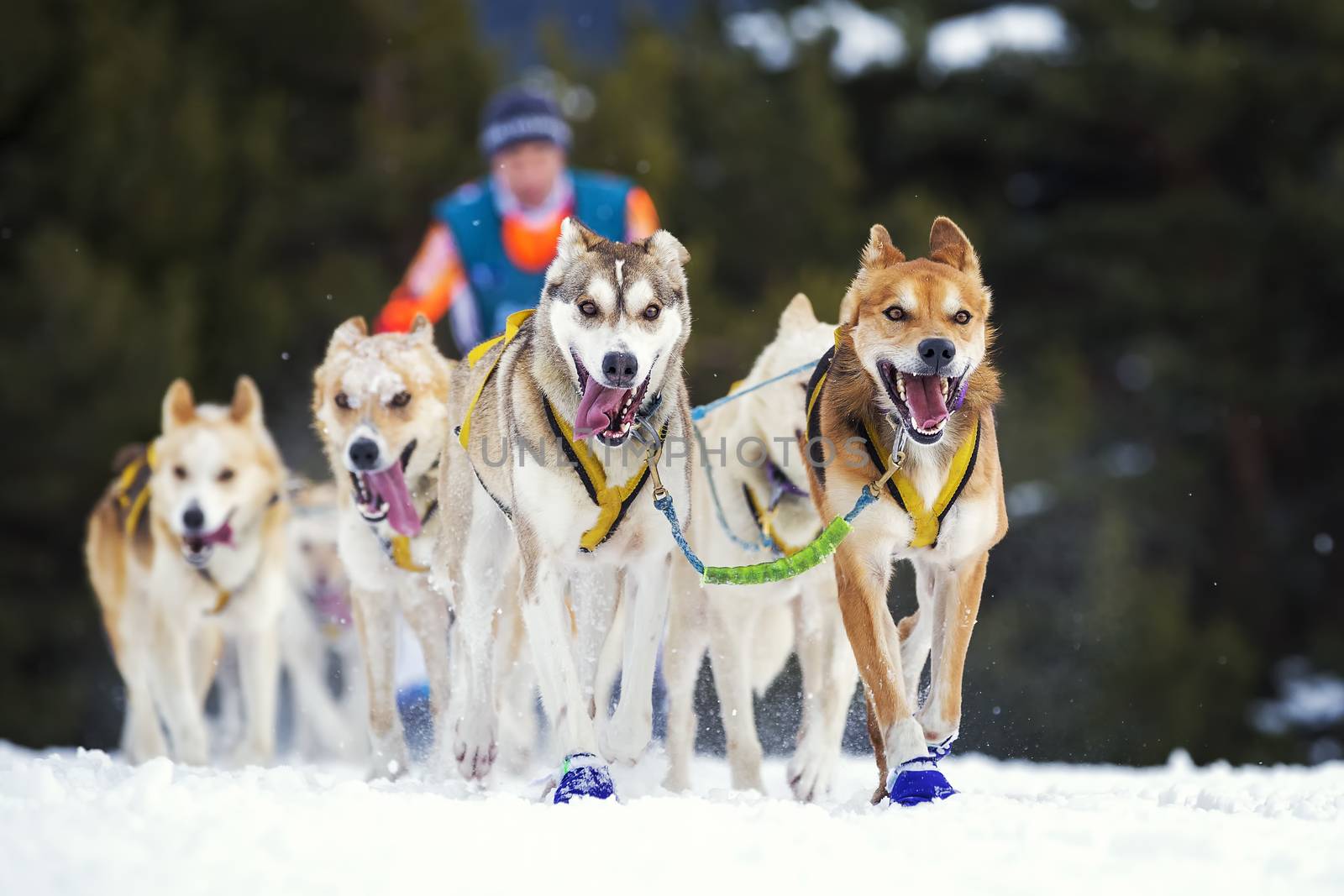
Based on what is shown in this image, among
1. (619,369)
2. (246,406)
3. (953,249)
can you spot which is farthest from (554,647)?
(246,406)

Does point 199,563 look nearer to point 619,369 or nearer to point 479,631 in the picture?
point 479,631

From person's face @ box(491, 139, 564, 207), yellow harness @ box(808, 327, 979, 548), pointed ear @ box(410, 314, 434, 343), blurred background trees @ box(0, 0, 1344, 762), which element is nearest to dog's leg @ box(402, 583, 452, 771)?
pointed ear @ box(410, 314, 434, 343)

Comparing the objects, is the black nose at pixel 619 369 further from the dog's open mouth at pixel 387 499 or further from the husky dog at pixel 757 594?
the dog's open mouth at pixel 387 499

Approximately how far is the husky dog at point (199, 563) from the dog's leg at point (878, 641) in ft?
9.56

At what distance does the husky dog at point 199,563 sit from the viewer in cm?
586

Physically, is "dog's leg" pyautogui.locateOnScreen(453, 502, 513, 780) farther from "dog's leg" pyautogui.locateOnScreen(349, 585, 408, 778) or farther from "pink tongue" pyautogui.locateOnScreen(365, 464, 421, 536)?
"dog's leg" pyautogui.locateOnScreen(349, 585, 408, 778)

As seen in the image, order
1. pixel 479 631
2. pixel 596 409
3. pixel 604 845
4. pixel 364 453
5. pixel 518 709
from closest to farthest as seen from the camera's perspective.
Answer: pixel 604 845 → pixel 596 409 → pixel 479 631 → pixel 364 453 → pixel 518 709

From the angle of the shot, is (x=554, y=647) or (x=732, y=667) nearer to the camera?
(x=554, y=647)

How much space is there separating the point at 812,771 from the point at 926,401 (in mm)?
1532

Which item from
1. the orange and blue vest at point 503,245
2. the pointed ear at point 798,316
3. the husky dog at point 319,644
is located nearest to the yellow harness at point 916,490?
the pointed ear at point 798,316

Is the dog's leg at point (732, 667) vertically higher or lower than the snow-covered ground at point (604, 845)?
higher

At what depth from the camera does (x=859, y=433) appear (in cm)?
398

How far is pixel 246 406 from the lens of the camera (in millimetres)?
6156

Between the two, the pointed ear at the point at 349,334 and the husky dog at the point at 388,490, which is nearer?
the husky dog at the point at 388,490
